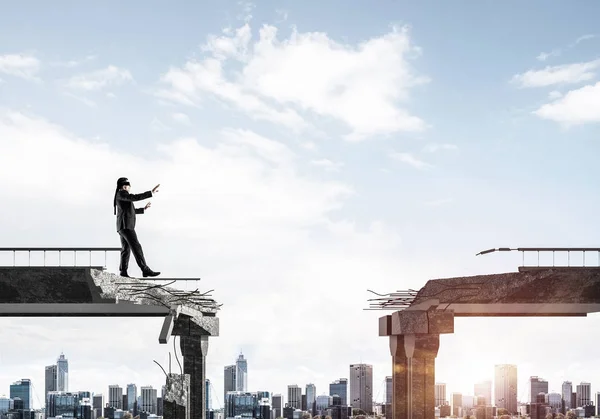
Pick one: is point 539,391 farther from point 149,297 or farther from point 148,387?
point 149,297

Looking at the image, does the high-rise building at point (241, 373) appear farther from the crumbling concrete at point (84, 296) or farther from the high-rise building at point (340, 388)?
the crumbling concrete at point (84, 296)

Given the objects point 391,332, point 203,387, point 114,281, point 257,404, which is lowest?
point 257,404

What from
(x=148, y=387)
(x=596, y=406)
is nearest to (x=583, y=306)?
(x=596, y=406)

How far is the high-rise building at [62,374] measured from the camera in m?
109

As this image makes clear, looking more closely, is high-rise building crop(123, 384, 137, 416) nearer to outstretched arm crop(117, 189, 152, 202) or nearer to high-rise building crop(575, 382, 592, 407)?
high-rise building crop(575, 382, 592, 407)

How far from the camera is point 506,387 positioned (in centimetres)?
8481

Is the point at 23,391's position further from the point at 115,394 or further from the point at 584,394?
the point at 584,394

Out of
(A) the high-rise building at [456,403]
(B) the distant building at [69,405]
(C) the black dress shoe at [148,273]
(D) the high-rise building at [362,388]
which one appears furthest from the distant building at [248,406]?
(C) the black dress shoe at [148,273]

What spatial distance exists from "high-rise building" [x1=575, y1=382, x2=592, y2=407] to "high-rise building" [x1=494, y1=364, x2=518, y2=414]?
29.9 feet

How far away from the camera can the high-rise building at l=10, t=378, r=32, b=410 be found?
96.4 m

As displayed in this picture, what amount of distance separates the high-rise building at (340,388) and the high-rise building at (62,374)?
36355 millimetres

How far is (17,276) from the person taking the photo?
1695 centimetres

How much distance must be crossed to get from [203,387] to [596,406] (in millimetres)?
68600

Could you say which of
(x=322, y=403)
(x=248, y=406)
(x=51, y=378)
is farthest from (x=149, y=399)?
(x=51, y=378)
